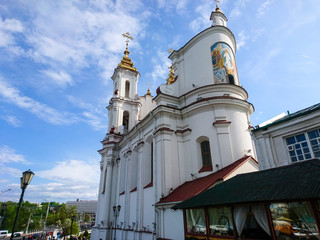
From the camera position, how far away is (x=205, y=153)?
16250 mm

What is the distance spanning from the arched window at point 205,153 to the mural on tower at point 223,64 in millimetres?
5263

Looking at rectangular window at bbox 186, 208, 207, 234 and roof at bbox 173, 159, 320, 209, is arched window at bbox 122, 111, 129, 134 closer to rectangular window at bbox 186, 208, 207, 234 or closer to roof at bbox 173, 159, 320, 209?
rectangular window at bbox 186, 208, 207, 234

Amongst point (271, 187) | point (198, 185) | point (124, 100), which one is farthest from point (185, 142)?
point (124, 100)

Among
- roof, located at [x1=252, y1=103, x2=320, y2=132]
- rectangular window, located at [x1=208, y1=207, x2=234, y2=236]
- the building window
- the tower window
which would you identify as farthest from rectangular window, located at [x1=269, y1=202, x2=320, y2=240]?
the tower window

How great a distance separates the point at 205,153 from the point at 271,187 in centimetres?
868

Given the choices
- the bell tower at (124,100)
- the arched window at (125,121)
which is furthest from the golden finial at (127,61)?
the arched window at (125,121)

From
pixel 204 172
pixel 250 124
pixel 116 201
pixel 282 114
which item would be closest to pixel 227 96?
pixel 250 124

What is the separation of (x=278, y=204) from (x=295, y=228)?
2.57 ft

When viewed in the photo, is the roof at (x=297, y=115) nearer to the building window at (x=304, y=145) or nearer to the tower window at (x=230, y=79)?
the building window at (x=304, y=145)

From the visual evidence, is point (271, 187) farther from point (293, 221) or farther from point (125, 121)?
point (125, 121)

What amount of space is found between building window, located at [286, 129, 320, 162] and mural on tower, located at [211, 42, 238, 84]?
907cm

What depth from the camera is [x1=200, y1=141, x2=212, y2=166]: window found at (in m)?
15.9

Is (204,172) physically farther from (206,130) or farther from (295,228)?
(295,228)

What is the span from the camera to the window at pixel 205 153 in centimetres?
1589
